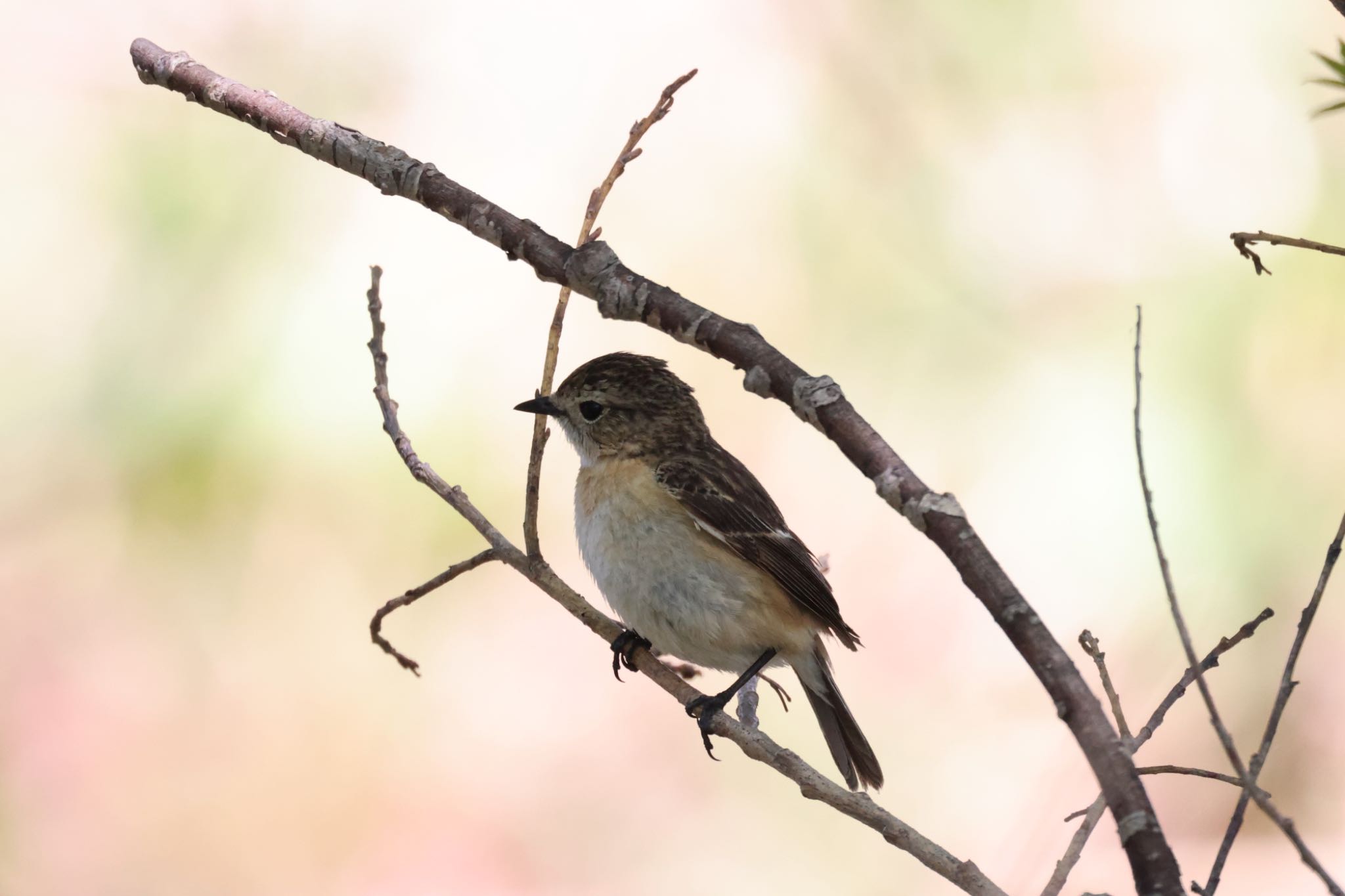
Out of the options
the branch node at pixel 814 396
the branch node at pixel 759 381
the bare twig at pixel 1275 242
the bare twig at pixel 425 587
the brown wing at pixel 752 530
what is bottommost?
the branch node at pixel 814 396

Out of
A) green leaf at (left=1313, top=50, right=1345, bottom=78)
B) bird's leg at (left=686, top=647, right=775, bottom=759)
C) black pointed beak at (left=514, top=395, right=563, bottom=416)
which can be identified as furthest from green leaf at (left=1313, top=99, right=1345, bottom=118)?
black pointed beak at (left=514, top=395, right=563, bottom=416)

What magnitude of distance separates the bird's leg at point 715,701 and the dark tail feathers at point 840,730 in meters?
0.23

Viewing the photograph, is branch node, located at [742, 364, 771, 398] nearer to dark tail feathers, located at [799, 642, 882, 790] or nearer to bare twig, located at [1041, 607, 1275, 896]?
bare twig, located at [1041, 607, 1275, 896]

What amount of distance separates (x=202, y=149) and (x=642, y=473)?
8.30 ft

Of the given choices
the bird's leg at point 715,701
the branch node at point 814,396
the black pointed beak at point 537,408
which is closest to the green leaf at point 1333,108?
the branch node at point 814,396

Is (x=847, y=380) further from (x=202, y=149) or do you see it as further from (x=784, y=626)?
(x=202, y=149)

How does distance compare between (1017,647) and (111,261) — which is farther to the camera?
(111,261)

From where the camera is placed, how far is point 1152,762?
4305 mm

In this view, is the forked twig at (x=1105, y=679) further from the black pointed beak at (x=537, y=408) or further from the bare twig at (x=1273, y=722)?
the black pointed beak at (x=537, y=408)

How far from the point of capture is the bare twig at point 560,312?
2004 millimetres

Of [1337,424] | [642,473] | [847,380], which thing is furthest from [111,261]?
[1337,424]

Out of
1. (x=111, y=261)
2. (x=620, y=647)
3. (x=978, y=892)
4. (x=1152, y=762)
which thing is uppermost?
(x=111, y=261)

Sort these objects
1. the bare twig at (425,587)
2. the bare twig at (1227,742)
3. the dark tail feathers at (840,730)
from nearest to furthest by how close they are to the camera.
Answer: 1. the bare twig at (1227,742)
2. the bare twig at (425,587)
3. the dark tail feathers at (840,730)

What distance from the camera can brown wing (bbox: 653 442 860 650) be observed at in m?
3.30
